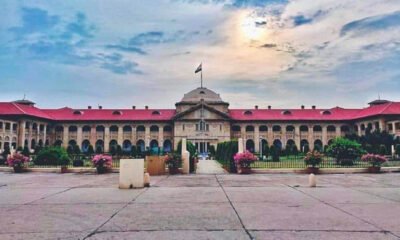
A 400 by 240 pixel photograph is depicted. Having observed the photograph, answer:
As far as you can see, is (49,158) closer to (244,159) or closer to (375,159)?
(244,159)

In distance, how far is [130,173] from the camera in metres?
14.2

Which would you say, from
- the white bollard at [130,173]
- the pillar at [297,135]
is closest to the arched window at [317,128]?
the pillar at [297,135]

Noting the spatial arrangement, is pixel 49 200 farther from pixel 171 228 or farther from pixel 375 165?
pixel 375 165

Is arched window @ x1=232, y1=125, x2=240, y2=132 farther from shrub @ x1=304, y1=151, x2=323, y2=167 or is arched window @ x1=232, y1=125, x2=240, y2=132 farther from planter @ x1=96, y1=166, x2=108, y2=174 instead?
planter @ x1=96, y1=166, x2=108, y2=174

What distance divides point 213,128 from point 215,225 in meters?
61.2

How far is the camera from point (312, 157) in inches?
942

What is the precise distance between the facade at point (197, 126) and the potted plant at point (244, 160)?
43.7 meters

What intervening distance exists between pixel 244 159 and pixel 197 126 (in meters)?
44.9

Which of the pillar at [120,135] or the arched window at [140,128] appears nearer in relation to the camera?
the pillar at [120,135]

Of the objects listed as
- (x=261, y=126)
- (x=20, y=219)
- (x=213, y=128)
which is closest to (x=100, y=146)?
(x=213, y=128)

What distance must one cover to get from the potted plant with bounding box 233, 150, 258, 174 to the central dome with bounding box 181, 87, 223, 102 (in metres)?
48.2

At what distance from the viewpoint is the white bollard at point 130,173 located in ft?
46.2

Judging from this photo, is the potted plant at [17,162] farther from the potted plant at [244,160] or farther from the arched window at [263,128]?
the arched window at [263,128]

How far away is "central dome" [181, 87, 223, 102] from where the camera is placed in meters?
72.4
